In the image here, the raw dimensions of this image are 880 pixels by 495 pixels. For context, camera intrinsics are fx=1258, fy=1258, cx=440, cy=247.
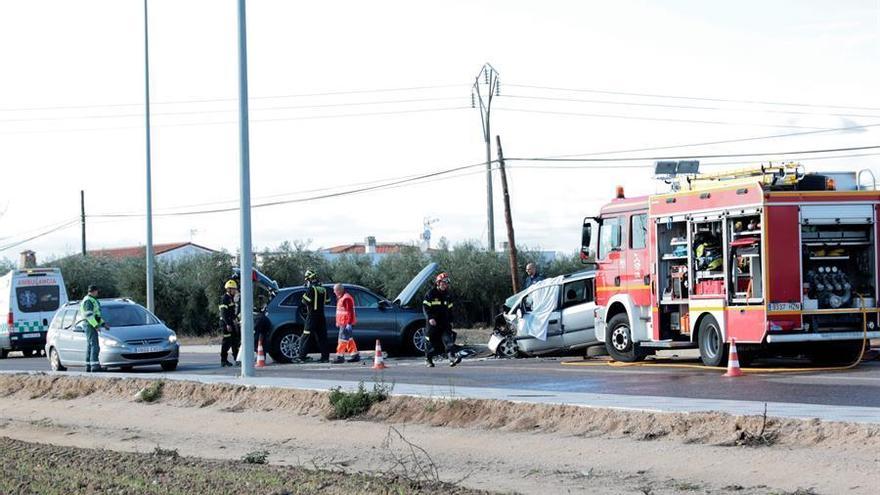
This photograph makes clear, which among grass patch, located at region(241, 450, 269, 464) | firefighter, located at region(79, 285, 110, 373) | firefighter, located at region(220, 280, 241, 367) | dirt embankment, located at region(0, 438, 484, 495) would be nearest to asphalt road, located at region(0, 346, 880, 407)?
firefighter, located at region(220, 280, 241, 367)

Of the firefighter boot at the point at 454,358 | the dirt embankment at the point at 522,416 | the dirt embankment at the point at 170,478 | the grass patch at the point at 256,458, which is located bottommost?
the grass patch at the point at 256,458

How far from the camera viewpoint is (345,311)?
25.1 m

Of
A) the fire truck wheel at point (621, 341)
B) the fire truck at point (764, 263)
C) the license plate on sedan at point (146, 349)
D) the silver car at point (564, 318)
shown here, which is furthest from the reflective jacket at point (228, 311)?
the fire truck at point (764, 263)

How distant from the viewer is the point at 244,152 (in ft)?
68.1

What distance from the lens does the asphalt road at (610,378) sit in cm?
1605

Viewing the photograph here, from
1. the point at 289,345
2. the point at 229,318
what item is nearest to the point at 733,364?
the point at 229,318

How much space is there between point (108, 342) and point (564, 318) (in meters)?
9.03

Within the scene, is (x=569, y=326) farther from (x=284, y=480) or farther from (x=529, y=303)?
(x=284, y=480)

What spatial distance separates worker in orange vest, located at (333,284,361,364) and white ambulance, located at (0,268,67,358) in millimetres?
14136

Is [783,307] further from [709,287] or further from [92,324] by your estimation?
[92,324]

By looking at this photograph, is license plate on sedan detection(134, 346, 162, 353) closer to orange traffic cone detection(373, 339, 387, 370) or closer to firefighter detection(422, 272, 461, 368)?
orange traffic cone detection(373, 339, 387, 370)

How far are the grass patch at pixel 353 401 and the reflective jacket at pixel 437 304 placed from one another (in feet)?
18.5

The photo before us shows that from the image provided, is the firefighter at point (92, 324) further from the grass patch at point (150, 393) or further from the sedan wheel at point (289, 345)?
the grass patch at point (150, 393)

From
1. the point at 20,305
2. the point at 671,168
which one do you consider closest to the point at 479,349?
the point at 671,168
